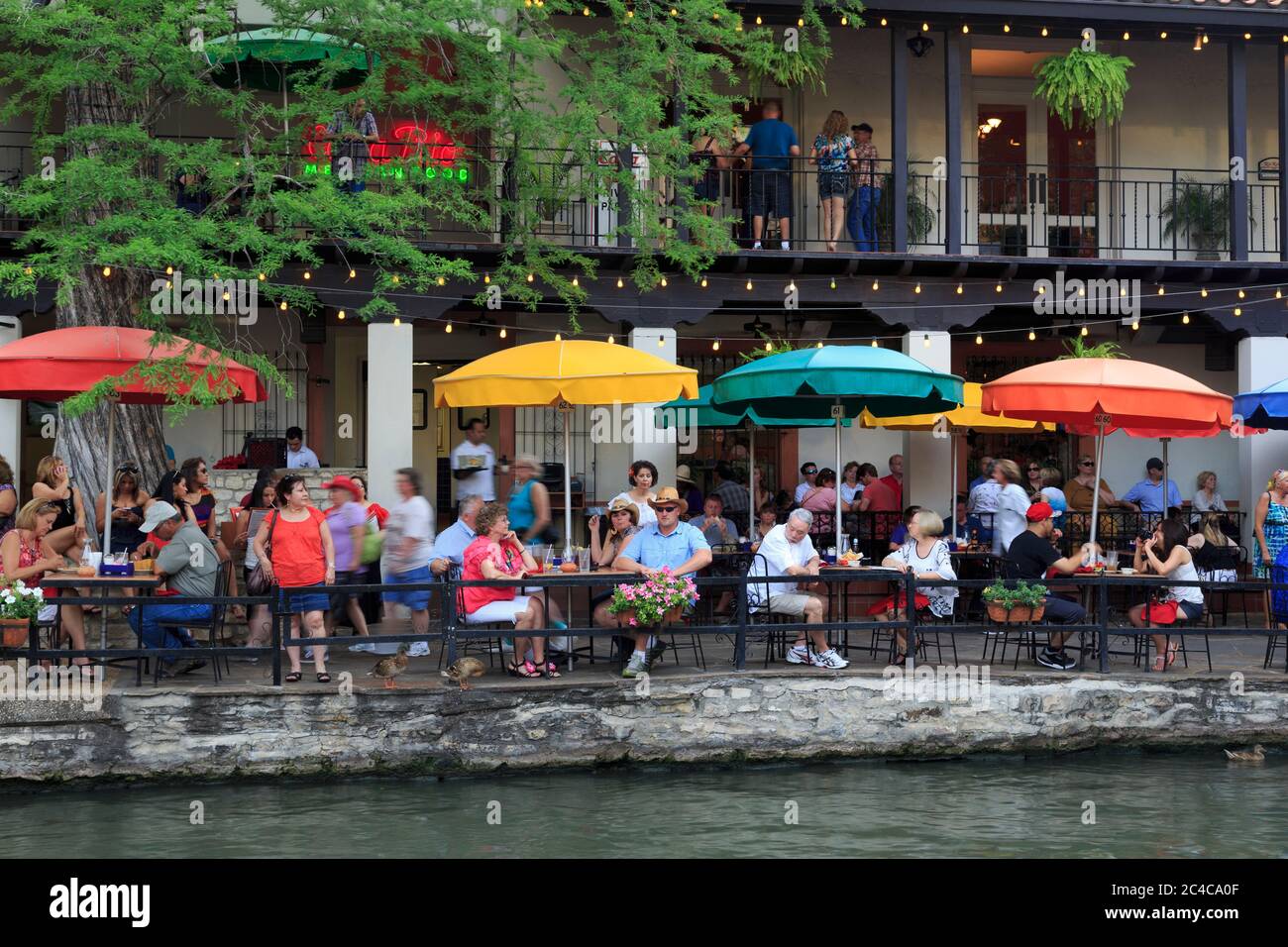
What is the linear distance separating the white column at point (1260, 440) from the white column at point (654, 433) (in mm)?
6787

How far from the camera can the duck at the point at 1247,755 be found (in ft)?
34.6

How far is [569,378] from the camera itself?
1166 centimetres

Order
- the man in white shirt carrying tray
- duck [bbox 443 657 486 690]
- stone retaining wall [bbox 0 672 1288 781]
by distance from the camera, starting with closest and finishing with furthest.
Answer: stone retaining wall [bbox 0 672 1288 781] → duck [bbox 443 657 486 690] → the man in white shirt carrying tray

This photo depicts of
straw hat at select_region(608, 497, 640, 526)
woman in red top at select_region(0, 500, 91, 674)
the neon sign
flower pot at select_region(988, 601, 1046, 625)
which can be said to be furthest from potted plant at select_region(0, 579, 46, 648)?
flower pot at select_region(988, 601, 1046, 625)

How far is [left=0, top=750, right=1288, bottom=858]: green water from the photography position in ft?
27.6

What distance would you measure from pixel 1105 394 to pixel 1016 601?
185cm

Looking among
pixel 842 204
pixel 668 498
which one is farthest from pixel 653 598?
pixel 842 204

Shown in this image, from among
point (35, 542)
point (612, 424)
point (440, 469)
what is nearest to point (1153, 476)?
point (612, 424)

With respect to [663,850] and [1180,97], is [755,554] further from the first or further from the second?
[1180,97]

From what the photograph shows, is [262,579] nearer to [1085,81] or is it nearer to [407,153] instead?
[407,153]

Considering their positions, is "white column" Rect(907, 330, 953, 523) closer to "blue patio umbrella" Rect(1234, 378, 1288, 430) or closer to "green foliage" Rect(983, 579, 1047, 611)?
"blue patio umbrella" Rect(1234, 378, 1288, 430)

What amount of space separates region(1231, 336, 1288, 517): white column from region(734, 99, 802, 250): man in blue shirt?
18.5 ft

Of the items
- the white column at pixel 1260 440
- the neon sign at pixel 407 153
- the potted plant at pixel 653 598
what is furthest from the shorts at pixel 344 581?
the white column at pixel 1260 440

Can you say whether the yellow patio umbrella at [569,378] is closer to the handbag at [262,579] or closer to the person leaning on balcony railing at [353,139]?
the handbag at [262,579]
